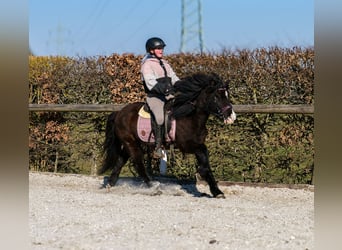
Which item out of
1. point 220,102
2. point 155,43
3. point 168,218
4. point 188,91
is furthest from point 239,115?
point 168,218

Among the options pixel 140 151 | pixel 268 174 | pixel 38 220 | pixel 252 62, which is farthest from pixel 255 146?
pixel 38 220

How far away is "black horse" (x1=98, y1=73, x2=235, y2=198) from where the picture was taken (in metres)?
7.89

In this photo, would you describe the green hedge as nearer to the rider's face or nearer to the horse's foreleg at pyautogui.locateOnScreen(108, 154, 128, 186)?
the horse's foreleg at pyautogui.locateOnScreen(108, 154, 128, 186)

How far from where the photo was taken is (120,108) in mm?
9773

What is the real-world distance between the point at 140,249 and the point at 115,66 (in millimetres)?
6323

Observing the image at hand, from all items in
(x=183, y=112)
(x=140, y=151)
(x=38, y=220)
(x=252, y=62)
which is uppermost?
(x=252, y=62)

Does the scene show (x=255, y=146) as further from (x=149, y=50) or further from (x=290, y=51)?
(x=149, y=50)

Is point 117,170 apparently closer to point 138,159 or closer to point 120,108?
point 138,159

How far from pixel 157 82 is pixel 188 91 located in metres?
0.51

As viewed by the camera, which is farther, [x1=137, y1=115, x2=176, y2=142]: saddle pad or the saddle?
[x1=137, y1=115, x2=176, y2=142]: saddle pad

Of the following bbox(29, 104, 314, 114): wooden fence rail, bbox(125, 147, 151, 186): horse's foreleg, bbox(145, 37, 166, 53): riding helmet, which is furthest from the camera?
bbox(125, 147, 151, 186): horse's foreleg

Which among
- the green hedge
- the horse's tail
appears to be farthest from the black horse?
the green hedge

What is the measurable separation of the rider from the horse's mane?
0.15 metres

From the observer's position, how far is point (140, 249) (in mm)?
4699
